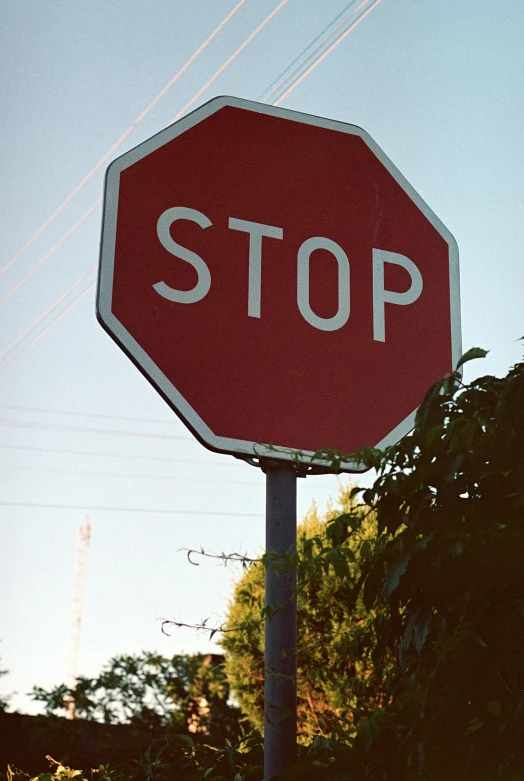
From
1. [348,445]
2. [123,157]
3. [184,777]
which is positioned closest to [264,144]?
[123,157]

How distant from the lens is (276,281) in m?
1.92

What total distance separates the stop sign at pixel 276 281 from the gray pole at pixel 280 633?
0.25 feet

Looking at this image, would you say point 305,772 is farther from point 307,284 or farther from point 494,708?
point 307,284

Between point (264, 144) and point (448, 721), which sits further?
point (264, 144)

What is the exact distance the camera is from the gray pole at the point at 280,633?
161 cm

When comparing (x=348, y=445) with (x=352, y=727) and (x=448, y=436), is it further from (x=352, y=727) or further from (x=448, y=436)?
(x=352, y=727)

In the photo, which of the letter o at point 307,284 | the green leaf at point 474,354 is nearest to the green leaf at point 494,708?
the green leaf at point 474,354

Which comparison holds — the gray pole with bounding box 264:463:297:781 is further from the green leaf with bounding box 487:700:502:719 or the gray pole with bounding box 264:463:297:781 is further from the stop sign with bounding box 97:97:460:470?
the green leaf with bounding box 487:700:502:719

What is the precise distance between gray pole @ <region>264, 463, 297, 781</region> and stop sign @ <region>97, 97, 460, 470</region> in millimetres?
76

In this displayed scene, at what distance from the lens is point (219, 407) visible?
176 cm

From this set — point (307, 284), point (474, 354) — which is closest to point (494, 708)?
point (474, 354)

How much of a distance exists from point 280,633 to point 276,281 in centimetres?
74

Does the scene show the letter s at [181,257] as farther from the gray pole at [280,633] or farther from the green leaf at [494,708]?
the green leaf at [494,708]

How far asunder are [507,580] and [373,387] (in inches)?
23.2
